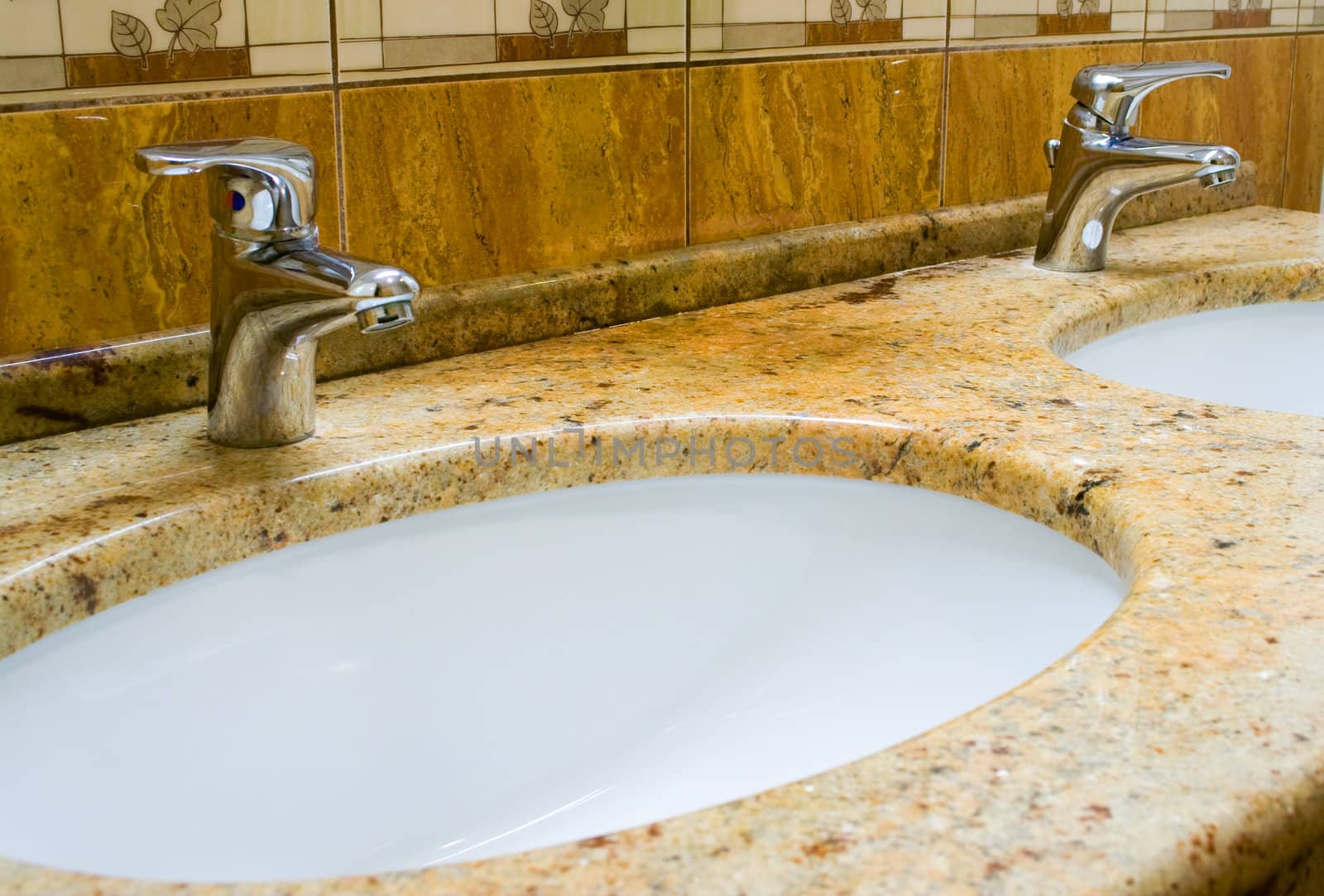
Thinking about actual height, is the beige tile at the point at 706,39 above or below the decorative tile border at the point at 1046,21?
below

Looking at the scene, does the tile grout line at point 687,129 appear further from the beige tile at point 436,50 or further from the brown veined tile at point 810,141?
the beige tile at point 436,50

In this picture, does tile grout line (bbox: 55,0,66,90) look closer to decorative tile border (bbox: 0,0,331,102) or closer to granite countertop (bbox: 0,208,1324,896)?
decorative tile border (bbox: 0,0,331,102)

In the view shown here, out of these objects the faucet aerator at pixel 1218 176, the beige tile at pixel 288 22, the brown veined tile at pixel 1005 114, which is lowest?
the faucet aerator at pixel 1218 176

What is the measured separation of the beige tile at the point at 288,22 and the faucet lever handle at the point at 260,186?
0.50 ft

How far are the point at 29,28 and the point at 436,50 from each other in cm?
27

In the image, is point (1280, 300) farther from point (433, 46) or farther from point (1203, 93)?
point (433, 46)

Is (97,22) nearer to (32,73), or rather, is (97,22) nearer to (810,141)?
(32,73)

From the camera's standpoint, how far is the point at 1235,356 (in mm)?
1232

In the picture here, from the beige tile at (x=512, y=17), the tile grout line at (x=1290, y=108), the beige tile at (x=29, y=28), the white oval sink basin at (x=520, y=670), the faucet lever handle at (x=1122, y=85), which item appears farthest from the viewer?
the tile grout line at (x=1290, y=108)

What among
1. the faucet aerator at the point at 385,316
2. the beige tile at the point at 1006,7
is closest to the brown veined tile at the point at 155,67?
the faucet aerator at the point at 385,316

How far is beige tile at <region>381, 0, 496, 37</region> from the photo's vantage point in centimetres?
90

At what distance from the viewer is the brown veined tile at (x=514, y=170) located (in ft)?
3.03

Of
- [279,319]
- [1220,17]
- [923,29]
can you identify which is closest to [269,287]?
[279,319]

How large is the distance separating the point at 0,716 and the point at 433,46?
53 centimetres
